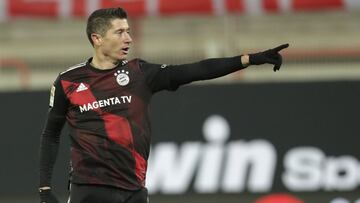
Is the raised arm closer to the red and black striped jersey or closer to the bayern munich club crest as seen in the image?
the red and black striped jersey

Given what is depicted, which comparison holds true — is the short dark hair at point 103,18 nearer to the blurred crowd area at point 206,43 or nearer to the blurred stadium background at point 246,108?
the blurred stadium background at point 246,108

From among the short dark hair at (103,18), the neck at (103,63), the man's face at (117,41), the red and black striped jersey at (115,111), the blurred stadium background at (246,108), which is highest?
the short dark hair at (103,18)

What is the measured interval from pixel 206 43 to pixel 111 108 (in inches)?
204

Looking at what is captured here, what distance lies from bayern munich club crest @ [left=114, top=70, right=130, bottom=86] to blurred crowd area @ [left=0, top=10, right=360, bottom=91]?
13.9 ft

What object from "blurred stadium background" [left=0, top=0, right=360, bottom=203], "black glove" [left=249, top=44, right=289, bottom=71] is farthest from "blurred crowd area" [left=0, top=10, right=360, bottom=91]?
"black glove" [left=249, top=44, right=289, bottom=71]

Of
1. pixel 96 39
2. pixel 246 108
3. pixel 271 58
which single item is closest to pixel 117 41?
pixel 96 39

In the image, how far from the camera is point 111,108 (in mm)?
5363

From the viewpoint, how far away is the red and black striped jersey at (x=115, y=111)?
5293mm

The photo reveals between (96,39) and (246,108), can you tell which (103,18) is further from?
(246,108)

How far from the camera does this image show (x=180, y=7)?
953cm

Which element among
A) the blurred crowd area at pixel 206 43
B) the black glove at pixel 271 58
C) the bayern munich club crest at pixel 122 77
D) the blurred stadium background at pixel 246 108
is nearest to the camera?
the black glove at pixel 271 58

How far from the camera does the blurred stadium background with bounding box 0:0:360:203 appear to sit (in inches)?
356

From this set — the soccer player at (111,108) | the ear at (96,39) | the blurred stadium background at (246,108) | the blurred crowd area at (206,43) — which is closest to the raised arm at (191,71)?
the soccer player at (111,108)

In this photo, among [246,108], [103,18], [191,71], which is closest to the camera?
[191,71]
